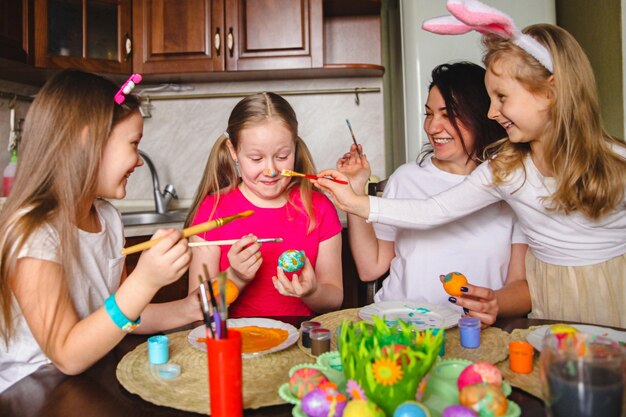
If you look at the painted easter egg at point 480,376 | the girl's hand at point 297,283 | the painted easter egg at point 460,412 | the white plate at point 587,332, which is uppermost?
the girl's hand at point 297,283

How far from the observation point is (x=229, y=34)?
108 inches

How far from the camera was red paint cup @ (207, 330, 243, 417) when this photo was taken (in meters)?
0.69

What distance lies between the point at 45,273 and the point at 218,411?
1.52 ft

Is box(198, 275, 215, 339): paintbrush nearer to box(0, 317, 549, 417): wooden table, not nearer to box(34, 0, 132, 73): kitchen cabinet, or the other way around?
box(0, 317, 549, 417): wooden table

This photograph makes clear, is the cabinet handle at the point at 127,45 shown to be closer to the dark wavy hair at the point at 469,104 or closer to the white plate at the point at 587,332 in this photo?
the dark wavy hair at the point at 469,104

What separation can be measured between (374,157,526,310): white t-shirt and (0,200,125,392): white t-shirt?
879 mm

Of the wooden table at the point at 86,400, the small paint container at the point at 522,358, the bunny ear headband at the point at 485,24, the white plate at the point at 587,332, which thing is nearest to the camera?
the wooden table at the point at 86,400

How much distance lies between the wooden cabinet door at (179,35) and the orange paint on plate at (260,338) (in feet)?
6.30

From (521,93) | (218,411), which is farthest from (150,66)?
(218,411)

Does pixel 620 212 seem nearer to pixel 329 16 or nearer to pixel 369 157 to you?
pixel 369 157

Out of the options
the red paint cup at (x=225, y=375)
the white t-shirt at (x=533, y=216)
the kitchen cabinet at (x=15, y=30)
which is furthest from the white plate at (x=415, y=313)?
the kitchen cabinet at (x=15, y=30)

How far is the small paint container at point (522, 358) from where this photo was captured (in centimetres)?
91

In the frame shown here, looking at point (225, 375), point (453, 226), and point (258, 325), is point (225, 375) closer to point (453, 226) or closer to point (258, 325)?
point (258, 325)

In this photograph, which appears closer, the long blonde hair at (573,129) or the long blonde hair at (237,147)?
the long blonde hair at (573,129)
